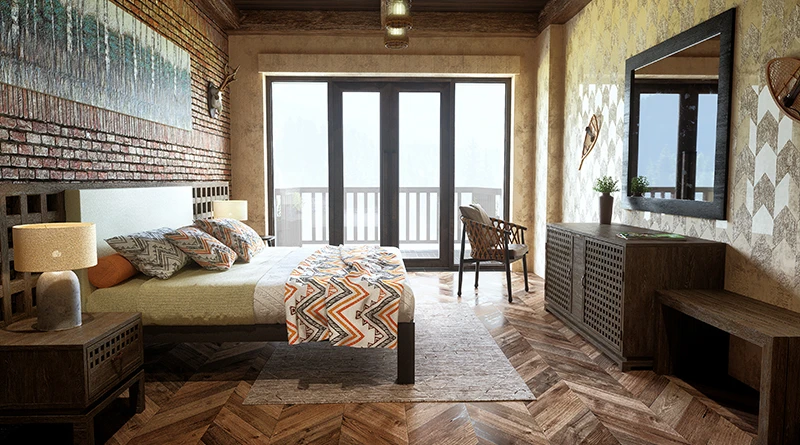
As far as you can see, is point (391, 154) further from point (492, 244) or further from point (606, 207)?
point (606, 207)

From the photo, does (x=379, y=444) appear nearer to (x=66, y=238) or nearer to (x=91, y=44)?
(x=66, y=238)

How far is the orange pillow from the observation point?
3074mm

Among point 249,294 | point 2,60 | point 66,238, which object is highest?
point 2,60

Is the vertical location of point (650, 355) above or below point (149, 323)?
below

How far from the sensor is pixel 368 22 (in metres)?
6.27

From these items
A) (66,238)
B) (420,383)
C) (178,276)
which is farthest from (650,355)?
(66,238)

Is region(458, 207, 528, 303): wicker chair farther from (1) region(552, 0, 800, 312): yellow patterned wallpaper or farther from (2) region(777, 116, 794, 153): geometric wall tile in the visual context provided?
(2) region(777, 116, 794, 153): geometric wall tile

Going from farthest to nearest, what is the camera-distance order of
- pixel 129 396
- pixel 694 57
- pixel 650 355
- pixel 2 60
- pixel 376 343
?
pixel 694 57 < pixel 650 355 < pixel 376 343 < pixel 129 396 < pixel 2 60

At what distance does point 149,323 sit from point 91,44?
5.73ft

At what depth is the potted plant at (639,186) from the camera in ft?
13.3

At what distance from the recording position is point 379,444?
239 centimetres

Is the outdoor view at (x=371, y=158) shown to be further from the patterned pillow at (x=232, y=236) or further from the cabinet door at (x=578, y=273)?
the cabinet door at (x=578, y=273)

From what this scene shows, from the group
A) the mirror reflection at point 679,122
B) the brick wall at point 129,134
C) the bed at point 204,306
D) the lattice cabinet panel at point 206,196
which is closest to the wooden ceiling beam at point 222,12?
the brick wall at point 129,134

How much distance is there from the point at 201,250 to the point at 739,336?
305cm
